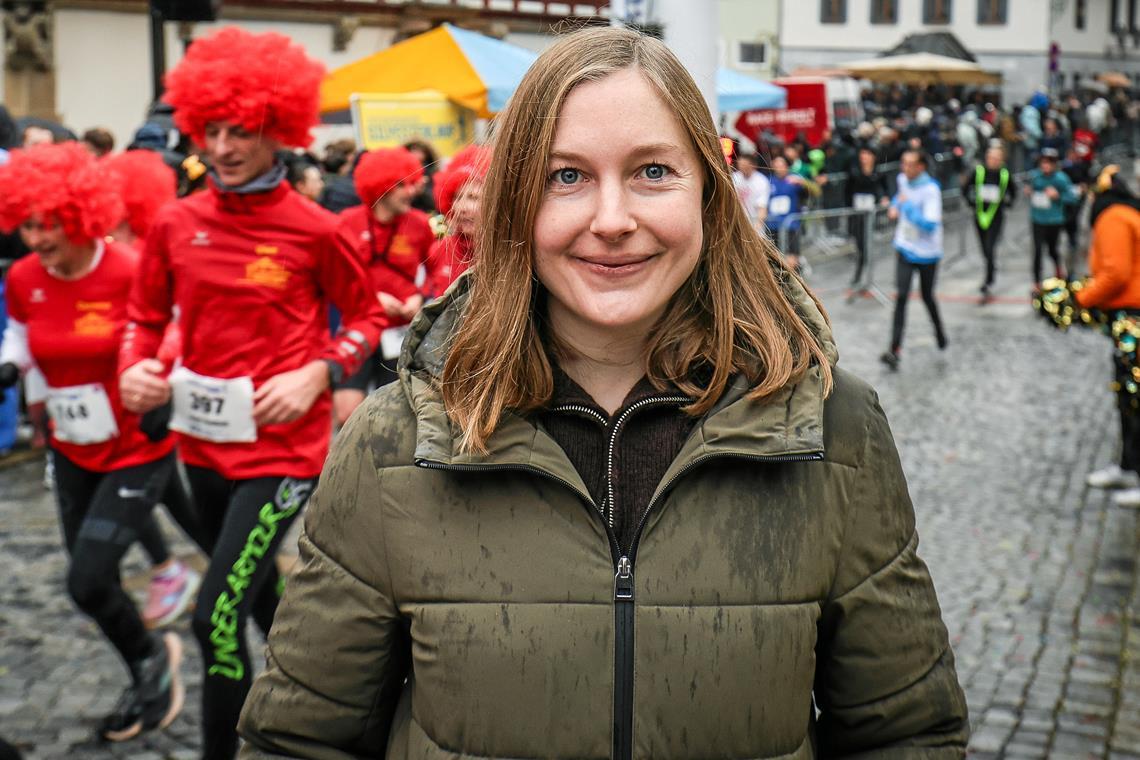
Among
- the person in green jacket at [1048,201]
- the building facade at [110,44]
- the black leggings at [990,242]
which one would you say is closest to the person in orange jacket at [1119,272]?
the person in green jacket at [1048,201]

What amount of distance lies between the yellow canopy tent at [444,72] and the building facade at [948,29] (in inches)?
1826

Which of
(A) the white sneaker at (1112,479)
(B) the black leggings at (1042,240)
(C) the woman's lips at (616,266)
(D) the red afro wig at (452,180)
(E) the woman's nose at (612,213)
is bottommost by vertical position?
(A) the white sneaker at (1112,479)

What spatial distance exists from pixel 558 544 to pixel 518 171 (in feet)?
1.62

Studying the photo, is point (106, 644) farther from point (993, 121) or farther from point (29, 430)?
point (993, 121)

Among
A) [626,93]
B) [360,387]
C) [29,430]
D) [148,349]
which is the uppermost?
[626,93]

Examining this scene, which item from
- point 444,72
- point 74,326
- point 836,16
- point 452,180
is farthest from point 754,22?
point 74,326

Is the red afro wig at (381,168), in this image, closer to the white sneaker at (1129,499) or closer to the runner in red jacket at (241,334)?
the runner in red jacket at (241,334)

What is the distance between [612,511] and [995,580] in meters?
5.23

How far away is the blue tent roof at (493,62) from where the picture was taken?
13695 mm

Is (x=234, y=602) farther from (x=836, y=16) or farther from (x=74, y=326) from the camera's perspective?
(x=836, y=16)

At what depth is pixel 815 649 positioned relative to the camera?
6.57ft

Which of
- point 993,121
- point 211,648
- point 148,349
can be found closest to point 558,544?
point 211,648

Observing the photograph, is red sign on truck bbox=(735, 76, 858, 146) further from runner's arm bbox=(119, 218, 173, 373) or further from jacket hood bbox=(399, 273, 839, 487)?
jacket hood bbox=(399, 273, 839, 487)

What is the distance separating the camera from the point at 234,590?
13.3ft
